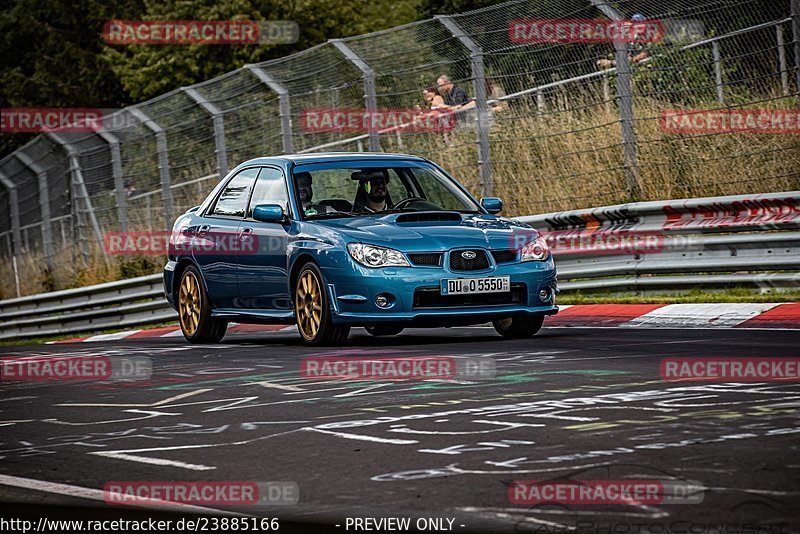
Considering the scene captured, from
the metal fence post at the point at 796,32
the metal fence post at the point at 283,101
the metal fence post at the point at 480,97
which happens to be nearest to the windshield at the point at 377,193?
the metal fence post at the point at 796,32

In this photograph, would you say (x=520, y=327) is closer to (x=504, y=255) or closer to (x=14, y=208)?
(x=504, y=255)

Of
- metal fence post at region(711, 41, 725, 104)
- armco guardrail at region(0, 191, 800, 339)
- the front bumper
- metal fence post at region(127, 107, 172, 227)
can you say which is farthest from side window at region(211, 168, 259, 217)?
metal fence post at region(127, 107, 172, 227)

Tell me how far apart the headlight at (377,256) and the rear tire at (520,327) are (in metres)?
1.26

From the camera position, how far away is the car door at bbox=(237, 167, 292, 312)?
39.7 feet

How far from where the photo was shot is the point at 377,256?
36.2 feet

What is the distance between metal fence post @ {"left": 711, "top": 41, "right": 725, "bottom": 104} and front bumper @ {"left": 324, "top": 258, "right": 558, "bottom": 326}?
445 centimetres

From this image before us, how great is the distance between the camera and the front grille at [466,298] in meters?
11.0

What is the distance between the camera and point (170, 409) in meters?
8.23

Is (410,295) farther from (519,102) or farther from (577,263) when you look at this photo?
(519,102)

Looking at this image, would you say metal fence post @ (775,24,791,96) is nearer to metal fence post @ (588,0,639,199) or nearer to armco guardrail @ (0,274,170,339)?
metal fence post @ (588,0,639,199)

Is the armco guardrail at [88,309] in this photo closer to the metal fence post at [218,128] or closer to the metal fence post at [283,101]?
the metal fence post at [218,128]

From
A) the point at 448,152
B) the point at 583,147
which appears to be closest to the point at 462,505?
the point at 583,147

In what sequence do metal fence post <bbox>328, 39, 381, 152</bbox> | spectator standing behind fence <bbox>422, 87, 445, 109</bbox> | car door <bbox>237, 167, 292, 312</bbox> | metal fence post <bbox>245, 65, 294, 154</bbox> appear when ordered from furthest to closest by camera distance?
metal fence post <bbox>245, 65, 294, 154</bbox>
metal fence post <bbox>328, 39, 381, 152</bbox>
spectator standing behind fence <bbox>422, 87, 445, 109</bbox>
car door <bbox>237, 167, 292, 312</bbox>

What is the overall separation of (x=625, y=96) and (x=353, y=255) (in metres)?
5.30
